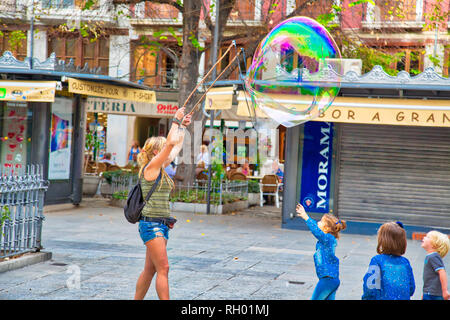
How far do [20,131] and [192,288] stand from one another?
9.57 m

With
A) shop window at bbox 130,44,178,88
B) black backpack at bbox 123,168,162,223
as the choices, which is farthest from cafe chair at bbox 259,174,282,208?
black backpack at bbox 123,168,162,223

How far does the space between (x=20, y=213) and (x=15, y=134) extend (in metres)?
7.63

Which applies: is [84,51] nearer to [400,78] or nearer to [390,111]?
[390,111]

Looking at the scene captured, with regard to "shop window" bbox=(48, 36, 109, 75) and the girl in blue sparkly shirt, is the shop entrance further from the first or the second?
"shop window" bbox=(48, 36, 109, 75)

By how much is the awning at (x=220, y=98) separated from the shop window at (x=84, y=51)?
59.2 ft

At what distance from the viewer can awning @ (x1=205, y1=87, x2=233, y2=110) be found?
13934mm

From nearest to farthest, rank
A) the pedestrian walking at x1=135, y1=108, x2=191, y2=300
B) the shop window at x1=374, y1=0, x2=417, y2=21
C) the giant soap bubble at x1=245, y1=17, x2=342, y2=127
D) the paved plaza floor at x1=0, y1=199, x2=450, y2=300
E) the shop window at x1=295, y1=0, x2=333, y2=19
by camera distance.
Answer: the pedestrian walking at x1=135, y1=108, x2=191, y2=300, the paved plaza floor at x1=0, y1=199, x2=450, y2=300, the giant soap bubble at x1=245, y1=17, x2=342, y2=127, the shop window at x1=295, y1=0, x2=333, y2=19, the shop window at x1=374, y1=0, x2=417, y2=21

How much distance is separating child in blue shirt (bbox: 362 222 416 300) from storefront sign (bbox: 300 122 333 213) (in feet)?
30.2

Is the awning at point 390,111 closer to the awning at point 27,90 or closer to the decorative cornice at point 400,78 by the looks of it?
the decorative cornice at point 400,78

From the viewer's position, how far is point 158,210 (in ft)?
19.5

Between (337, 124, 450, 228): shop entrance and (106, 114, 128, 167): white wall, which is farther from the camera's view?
(106, 114, 128, 167): white wall

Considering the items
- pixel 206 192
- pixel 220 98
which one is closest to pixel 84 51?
pixel 206 192

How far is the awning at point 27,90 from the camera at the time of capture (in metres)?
14.3
